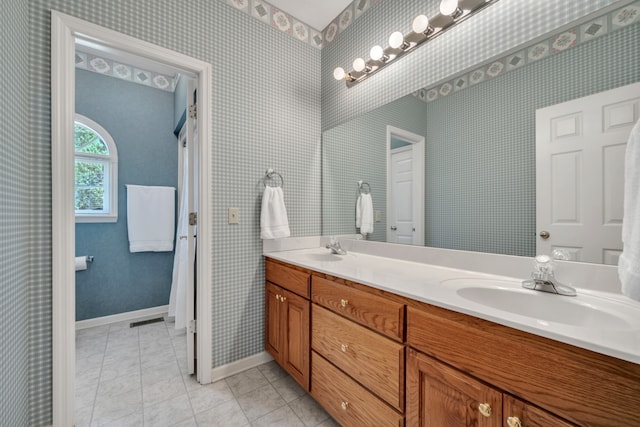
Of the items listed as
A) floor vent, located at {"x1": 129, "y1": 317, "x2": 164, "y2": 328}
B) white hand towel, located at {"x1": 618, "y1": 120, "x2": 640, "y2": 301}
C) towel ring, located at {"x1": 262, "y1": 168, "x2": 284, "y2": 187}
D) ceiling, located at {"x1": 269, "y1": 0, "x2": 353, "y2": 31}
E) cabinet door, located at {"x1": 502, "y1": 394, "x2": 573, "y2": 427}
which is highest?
ceiling, located at {"x1": 269, "y1": 0, "x2": 353, "y2": 31}

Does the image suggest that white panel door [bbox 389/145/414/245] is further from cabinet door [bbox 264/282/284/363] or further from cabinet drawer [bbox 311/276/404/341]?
cabinet door [bbox 264/282/284/363]

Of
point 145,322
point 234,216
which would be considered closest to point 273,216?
point 234,216

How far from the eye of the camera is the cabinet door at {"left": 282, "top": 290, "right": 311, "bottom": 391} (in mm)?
1397

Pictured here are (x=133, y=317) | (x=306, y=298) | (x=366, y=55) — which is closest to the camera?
(x=306, y=298)

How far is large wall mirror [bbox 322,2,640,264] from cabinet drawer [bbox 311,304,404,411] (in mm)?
635

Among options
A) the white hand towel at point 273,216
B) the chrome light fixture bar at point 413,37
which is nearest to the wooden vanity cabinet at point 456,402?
the white hand towel at point 273,216

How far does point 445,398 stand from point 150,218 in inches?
117

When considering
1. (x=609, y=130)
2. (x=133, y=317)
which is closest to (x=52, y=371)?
(x=133, y=317)

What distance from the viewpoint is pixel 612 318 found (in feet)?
2.38

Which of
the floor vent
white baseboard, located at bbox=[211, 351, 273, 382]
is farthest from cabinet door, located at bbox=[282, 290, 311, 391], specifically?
the floor vent

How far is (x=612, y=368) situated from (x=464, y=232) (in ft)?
2.63

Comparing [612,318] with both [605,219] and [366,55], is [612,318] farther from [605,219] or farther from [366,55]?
[366,55]

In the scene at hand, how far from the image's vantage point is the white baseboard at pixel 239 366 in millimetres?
1661

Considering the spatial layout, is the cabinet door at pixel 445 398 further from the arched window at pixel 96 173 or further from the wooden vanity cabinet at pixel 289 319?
the arched window at pixel 96 173
